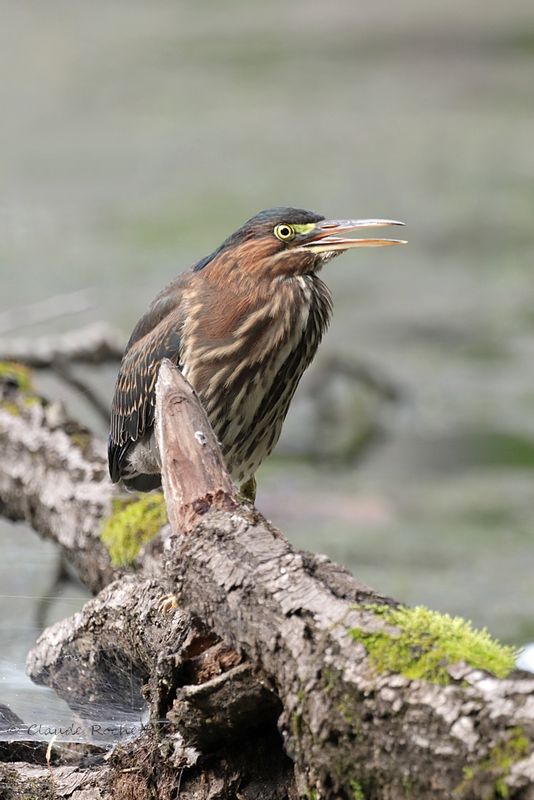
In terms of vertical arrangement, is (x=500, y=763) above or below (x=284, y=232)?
below

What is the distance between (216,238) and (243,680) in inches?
266

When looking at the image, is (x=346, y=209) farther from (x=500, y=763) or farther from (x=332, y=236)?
(x=500, y=763)

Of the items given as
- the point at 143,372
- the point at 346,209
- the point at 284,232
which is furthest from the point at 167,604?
the point at 346,209

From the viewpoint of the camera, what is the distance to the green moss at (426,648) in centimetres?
174

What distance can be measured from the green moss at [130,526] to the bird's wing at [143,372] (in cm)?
12

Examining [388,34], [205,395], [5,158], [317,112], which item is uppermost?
[388,34]

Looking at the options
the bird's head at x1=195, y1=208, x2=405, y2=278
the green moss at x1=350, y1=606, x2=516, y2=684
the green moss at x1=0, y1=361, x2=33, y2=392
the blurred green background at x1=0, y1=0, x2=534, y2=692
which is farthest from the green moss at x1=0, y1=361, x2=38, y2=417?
the green moss at x1=350, y1=606, x2=516, y2=684

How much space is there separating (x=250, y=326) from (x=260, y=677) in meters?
1.61

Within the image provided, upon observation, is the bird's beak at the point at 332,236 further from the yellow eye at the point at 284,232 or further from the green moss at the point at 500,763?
the green moss at the point at 500,763

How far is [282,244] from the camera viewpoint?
11.4ft

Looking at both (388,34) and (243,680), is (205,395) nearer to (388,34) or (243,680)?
(243,680)

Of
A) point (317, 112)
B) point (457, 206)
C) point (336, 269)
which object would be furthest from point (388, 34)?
point (336, 269)

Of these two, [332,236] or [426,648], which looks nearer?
[426,648]

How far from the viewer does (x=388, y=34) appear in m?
13.5
